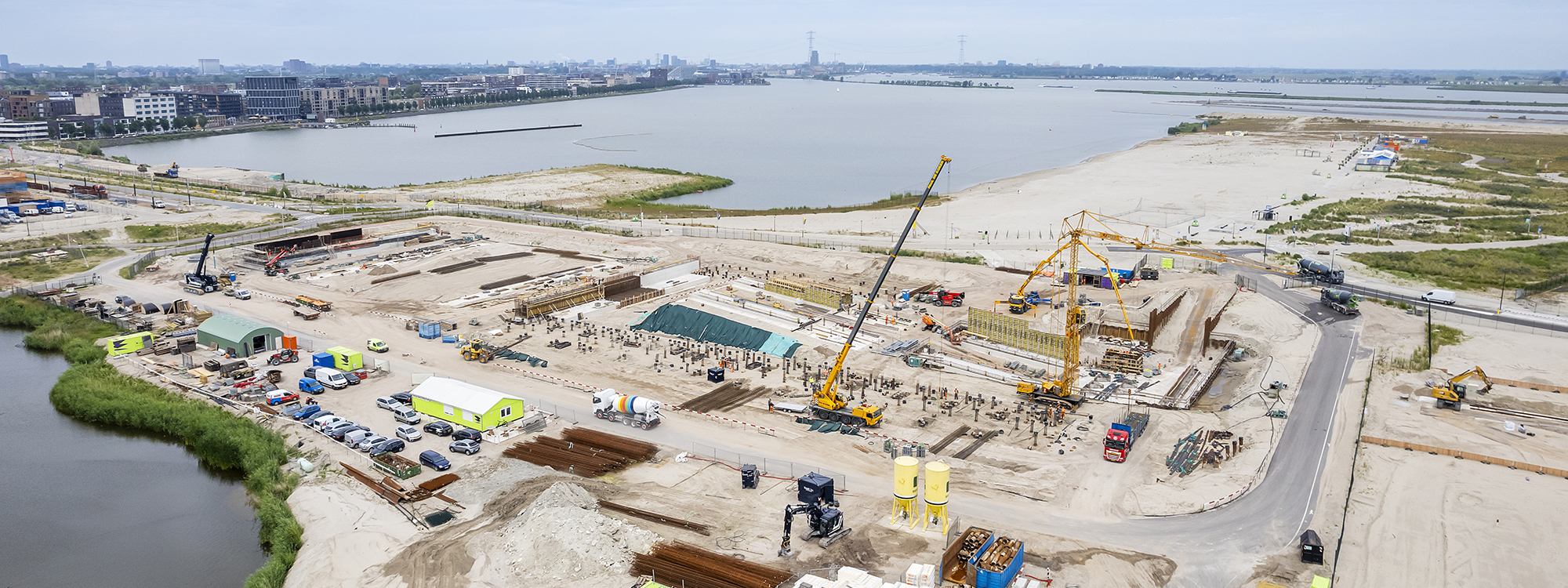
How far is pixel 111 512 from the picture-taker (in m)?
24.1

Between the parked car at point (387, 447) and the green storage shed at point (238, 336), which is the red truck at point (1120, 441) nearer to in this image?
the parked car at point (387, 447)

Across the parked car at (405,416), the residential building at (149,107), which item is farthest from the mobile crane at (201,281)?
the residential building at (149,107)

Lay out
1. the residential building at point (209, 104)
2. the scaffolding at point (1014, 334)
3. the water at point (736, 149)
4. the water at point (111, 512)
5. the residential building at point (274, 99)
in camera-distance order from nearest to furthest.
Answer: the water at point (111, 512) → the scaffolding at point (1014, 334) → the water at point (736, 149) → the residential building at point (209, 104) → the residential building at point (274, 99)

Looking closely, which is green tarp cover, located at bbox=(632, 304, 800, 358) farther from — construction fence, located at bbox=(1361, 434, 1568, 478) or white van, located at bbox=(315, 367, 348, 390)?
construction fence, located at bbox=(1361, 434, 1568, 478)

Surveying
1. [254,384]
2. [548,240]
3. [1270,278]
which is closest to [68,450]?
[254,384]

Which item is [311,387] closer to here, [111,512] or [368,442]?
[368,442]

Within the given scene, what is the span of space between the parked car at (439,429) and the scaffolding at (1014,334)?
20.2 meters

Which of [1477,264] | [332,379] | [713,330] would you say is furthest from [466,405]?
[1477,264]

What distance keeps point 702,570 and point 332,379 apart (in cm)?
1789

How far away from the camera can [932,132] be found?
5792 inches

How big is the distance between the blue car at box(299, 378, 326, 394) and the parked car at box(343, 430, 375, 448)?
472cm

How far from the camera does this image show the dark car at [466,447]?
83.4 ft

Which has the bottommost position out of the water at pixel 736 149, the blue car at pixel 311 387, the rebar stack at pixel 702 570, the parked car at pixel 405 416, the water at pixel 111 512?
the water at pixel 111 512

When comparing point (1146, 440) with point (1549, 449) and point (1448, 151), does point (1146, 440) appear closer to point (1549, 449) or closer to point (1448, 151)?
point (1549, 449)
